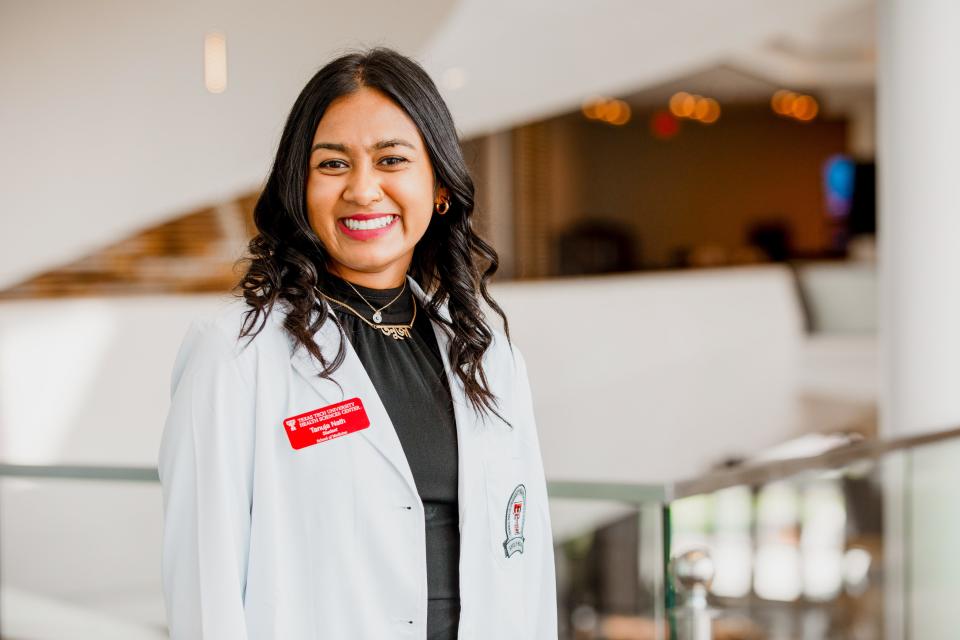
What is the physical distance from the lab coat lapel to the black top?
38 millimetres

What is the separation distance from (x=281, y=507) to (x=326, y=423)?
0.42ft

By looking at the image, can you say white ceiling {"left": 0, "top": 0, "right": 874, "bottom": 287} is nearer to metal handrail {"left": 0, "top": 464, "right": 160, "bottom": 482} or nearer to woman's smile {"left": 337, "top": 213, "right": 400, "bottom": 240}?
metal handrail {"left": 0, "top": 464, "right": 160, "bottom": 482}

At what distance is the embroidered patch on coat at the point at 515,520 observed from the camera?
173 centimetres

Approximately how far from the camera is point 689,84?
15.6 metres

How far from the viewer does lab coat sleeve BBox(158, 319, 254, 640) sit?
1.51 meters

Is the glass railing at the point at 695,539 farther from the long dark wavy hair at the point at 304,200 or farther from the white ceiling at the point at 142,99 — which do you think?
the white ceiling at the point at 142,99

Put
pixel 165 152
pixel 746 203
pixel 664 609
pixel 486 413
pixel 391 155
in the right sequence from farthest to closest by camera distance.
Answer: pixel 746 203, pixel 165 152, pixel 664 609, pixel 486 413, pixel 391 155

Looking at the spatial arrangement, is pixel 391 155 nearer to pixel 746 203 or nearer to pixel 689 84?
pixel 689 84

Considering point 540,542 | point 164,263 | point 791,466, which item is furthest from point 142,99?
point 540,542

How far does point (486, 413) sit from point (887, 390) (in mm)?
4904

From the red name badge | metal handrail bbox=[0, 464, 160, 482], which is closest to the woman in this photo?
the red name badge

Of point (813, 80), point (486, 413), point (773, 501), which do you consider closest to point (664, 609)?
point (486, 413)

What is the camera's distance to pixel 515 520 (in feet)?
5.78

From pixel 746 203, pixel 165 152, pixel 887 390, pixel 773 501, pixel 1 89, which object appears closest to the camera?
pixel 1 89
